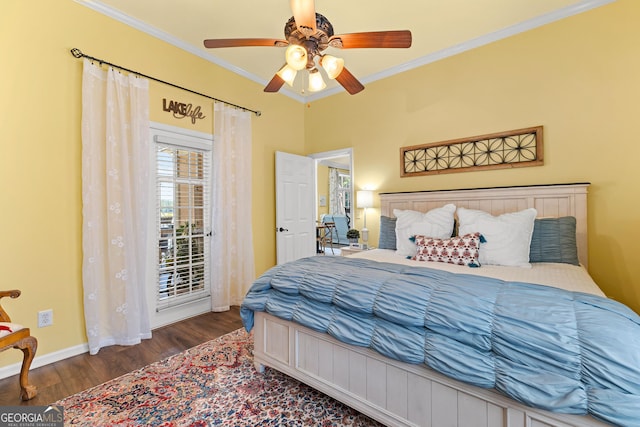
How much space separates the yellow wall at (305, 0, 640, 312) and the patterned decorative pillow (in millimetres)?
1016

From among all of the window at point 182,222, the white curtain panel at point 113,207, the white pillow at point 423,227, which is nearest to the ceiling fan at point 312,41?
the white curtain panel at point 113,207

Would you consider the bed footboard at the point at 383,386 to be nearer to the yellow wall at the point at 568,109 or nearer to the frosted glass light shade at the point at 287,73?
the frosted glass light shade at the point at 287,73

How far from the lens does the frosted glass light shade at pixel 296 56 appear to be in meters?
1.92

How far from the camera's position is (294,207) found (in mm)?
4238

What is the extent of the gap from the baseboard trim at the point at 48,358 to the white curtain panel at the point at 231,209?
4.04 feet

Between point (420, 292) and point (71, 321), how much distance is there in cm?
280

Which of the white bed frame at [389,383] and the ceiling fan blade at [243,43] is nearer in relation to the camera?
the white bed frame at [389,383]

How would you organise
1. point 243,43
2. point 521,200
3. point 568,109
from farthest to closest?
1. point 521,200
2. point 568,109
3. point 243,43

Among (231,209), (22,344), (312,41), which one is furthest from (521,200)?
(22,344)

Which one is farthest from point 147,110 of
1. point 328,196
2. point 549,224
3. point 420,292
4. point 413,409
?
point 328,196

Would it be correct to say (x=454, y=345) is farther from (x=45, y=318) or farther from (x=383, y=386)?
(x=45, y=318)

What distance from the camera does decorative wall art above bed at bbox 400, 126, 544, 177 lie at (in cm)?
279

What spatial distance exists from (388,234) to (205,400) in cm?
233
